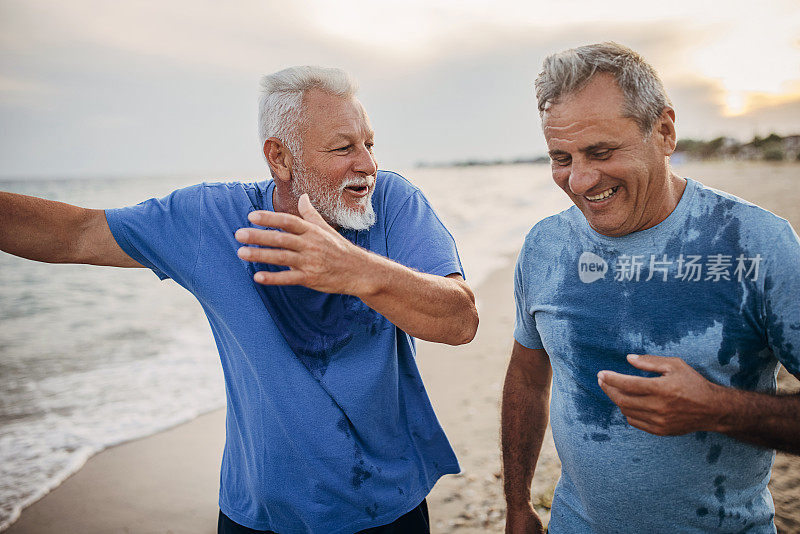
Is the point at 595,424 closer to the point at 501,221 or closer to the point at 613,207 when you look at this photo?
the point at 613,207

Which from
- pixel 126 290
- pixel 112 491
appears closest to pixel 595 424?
pixel 112 491

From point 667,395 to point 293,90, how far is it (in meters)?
1.77

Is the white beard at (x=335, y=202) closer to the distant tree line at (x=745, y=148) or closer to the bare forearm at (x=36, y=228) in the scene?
the bare forearm at (x=36, y=228)

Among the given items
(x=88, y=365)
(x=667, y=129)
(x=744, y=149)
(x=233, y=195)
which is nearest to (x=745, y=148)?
(x=744, y=149)

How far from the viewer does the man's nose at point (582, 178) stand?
5.39ft

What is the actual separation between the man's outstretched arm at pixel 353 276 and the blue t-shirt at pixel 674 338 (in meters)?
0.48

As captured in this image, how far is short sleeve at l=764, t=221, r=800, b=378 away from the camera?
1.42 meters

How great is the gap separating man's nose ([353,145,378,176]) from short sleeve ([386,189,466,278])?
0.19 metres

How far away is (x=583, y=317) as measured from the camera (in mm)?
1789

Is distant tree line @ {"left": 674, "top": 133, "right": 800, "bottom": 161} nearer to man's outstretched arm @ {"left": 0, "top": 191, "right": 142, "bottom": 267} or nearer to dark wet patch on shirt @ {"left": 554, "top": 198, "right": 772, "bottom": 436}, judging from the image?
dark wet patch on shirt @ {"left": 554, "top": 198, "right": 772, "bottom": 436}

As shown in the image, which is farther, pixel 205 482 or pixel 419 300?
pixel 205 482

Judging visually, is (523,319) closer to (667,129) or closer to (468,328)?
(468,328)

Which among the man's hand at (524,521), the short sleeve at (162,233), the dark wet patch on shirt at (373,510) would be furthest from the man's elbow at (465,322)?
the short sleeve at (162,233)

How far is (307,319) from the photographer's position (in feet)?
6.40
